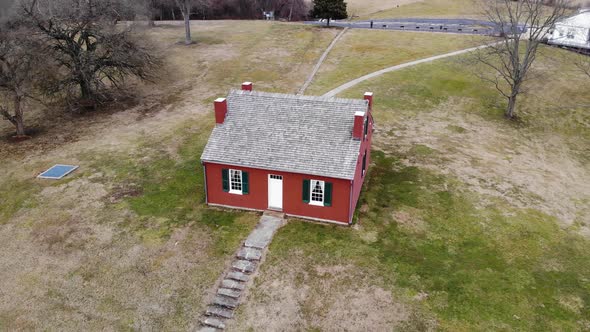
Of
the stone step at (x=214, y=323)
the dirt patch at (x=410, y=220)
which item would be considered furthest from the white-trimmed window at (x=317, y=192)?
the stone step at (x=214, y=323)

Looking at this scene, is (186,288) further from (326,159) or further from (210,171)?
(326,159)

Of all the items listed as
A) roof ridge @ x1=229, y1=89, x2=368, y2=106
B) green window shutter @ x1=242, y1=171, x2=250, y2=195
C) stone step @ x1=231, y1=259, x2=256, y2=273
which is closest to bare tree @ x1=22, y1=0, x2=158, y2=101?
roof ridge @ x1=229, y1=89, x2=368, y2=106

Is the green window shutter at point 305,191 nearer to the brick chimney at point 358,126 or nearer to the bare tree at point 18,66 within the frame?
the brick chimney at point 358,126

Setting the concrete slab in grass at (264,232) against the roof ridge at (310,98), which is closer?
the concrete slab in grass at (264,232)

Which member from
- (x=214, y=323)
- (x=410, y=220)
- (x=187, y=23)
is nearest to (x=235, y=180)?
(x=214, y=323)

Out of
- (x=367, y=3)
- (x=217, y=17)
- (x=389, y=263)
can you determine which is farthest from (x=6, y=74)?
(x=367, y=3)

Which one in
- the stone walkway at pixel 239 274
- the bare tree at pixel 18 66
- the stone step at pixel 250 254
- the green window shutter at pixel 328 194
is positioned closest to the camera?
the stone walkway at pixel 239 274

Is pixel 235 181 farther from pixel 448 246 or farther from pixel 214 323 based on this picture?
pixel 448 246
